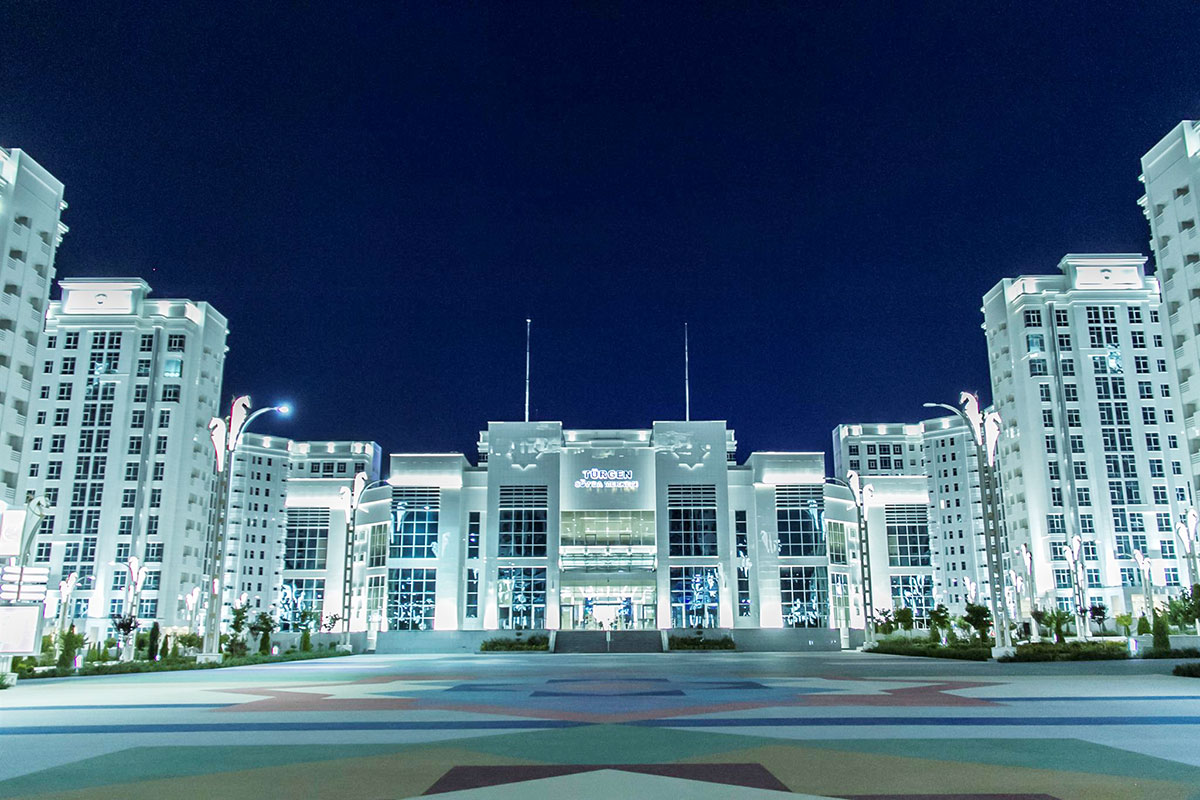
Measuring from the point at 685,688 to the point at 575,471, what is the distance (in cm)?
7246

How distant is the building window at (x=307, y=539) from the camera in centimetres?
12469

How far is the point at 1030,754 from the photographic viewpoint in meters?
10.2

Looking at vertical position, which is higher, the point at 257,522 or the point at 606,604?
the point at 257,522

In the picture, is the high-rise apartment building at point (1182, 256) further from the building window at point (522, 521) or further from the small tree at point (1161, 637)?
the building window at point (522, 521)

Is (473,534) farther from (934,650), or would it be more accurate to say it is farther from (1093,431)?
(1093,431)

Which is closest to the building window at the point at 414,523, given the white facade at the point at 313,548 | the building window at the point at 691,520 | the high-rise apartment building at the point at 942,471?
the building window at the point at 691,520

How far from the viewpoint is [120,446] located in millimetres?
105688

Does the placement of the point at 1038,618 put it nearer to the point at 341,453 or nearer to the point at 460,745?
the point at 460,745

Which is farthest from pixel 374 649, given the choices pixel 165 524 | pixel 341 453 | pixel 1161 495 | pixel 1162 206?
pixel 341 453

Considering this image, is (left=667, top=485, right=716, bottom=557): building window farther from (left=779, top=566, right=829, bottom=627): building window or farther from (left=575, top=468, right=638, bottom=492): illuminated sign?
(left=779, top=566, right=829, bottom=627): building window

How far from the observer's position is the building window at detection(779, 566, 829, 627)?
299ft

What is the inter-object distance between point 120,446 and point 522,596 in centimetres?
5136

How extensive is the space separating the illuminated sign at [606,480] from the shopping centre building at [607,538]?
0.12 meters

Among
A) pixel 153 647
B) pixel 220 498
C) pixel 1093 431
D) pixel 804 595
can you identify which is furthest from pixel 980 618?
pixel 1093 431
